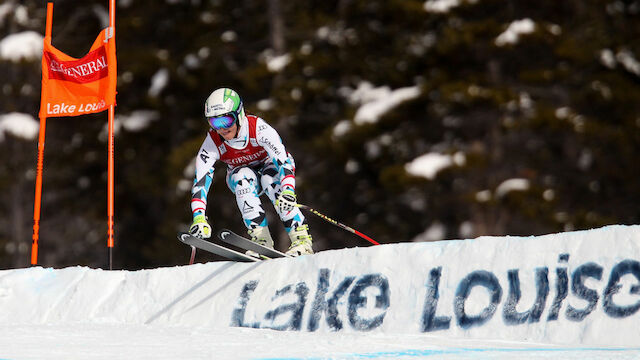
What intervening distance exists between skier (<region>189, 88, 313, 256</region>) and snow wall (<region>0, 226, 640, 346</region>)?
494mm

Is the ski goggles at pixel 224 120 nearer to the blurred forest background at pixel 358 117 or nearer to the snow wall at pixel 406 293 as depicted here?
the snow wall at pixel 406 293

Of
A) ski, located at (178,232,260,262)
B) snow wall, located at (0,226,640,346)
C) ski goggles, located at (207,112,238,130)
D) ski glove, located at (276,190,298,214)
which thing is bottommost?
snow wall, located at (0,226,640,346)

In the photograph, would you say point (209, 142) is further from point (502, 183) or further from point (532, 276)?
point (502, 183)

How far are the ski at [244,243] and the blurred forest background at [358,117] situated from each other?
9458mm

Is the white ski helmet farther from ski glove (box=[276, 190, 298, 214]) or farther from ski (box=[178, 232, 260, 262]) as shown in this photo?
ski (box=[178, 232, 260, 262])

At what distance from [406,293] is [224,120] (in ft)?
7.17

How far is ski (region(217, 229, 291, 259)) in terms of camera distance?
7707 mm

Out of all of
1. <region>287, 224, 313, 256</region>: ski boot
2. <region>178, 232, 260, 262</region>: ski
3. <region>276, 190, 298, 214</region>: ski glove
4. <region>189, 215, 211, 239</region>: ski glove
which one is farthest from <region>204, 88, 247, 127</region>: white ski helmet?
<region>287, 224, 313, 256</region>: ski boot

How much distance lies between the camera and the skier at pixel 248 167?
7.94 meters

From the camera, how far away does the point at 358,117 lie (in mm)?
18703

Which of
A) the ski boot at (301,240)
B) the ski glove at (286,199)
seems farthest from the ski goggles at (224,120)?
the ski boot at (301,240)

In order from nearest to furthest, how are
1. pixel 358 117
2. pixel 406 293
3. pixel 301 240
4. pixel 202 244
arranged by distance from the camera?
1. pixel 406 293
2. pixel 202 244
3. pixel 301 240
4. pixel 358 117

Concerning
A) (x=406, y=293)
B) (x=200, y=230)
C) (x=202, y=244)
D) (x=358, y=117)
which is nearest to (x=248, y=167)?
(x=200, y=230)

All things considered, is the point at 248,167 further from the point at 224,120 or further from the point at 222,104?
the point at 222,104
